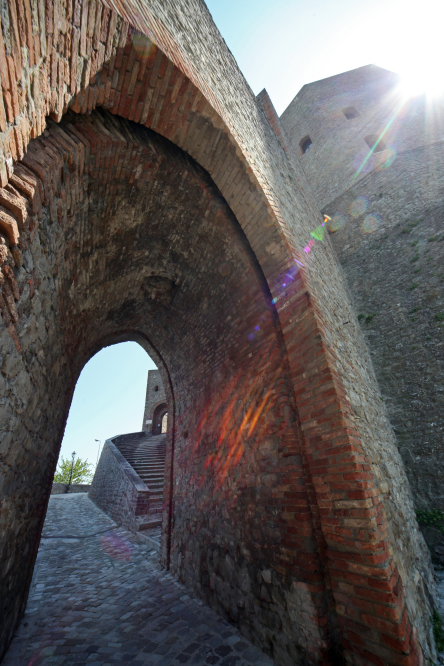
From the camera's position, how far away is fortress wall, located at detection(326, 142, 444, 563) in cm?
541

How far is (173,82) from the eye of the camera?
2541 millimetres

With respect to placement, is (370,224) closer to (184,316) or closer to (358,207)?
(358,207)

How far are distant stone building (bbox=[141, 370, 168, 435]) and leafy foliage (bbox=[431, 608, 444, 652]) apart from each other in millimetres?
16170

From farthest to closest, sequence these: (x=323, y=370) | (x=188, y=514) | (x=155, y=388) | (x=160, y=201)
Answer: (x=155, y=388) < (x=188, y=514) < (x=160, y=201) < (x=323, y=370)

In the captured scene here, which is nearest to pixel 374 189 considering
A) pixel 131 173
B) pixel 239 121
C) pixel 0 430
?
pixel 239 121

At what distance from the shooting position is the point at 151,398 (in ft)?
66.2

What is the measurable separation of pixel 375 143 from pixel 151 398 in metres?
18.7

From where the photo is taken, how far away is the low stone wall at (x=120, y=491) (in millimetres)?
7949

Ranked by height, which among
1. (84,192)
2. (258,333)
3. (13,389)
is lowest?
(13,389)

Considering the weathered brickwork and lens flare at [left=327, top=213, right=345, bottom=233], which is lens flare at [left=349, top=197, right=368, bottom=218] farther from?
the weathered brickwork

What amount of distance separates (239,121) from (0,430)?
417cm

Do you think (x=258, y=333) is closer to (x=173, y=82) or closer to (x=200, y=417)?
(x=200, y=417)

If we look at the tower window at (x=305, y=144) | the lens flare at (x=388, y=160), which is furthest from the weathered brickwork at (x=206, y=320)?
the tower window at (x=305, y=144)

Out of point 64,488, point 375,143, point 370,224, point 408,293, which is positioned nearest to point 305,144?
point 375,143
